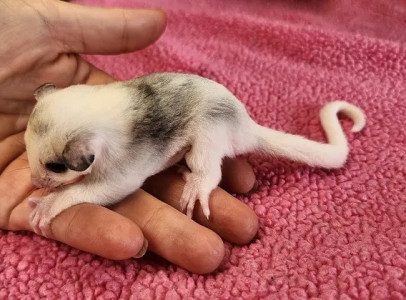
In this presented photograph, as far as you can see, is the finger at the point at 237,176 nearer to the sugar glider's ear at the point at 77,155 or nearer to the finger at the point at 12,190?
the sugar glider's ear at the point at 77,155

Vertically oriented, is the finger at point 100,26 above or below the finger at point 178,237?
above

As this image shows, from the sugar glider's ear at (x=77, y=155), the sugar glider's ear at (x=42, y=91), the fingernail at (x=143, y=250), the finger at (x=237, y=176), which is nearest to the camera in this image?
the sugar glider's ear at (x=77, y=155)

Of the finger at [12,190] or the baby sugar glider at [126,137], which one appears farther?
the finger at [12,190]

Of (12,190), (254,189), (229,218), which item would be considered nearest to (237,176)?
(254,189)

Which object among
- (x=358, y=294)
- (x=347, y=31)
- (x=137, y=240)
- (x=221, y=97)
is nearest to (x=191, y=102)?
(x=221, y=97)

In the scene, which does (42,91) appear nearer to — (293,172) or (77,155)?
(77,155)

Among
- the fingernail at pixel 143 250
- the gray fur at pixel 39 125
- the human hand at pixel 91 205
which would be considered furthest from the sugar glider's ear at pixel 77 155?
the fingernail at pixel 143 250
